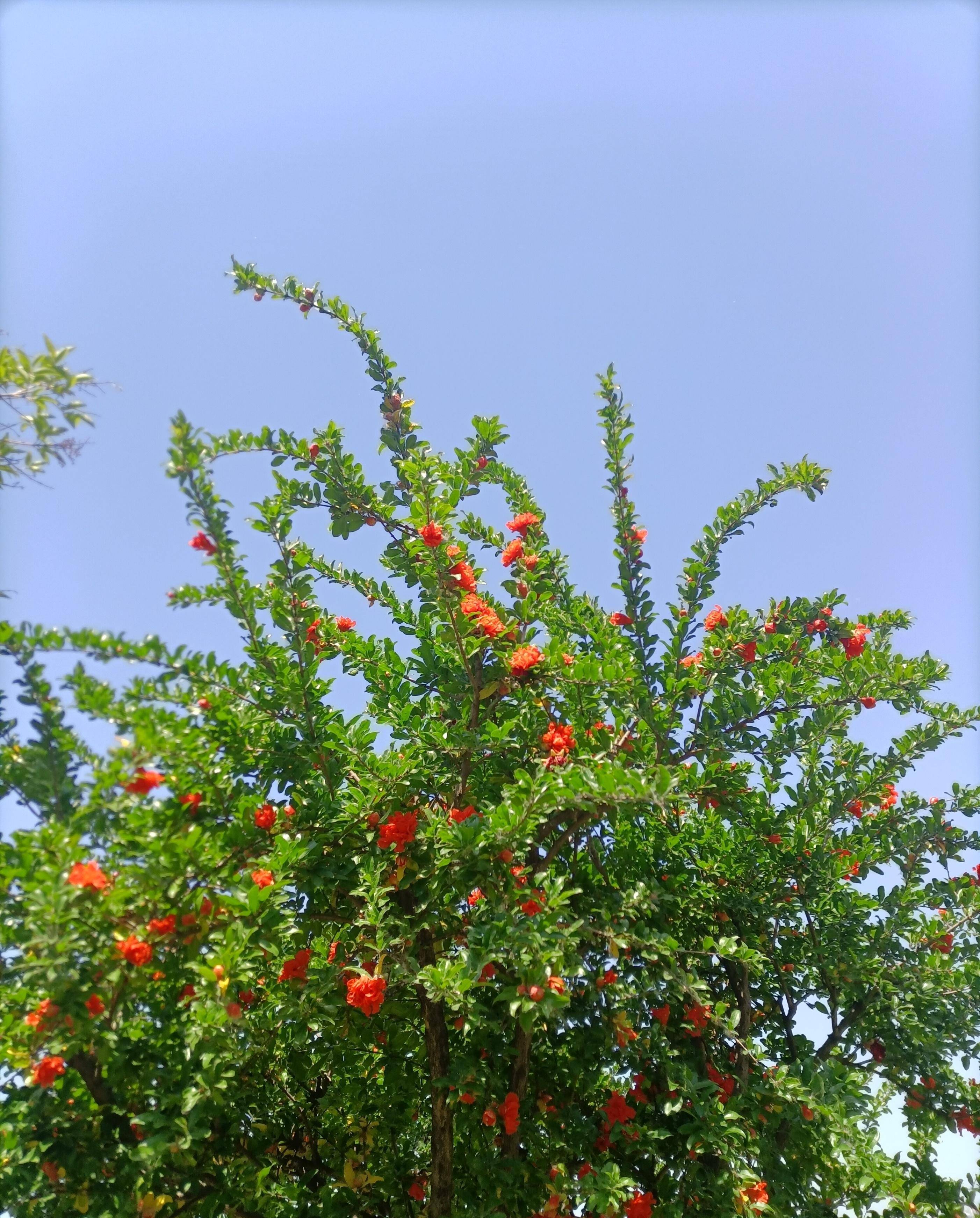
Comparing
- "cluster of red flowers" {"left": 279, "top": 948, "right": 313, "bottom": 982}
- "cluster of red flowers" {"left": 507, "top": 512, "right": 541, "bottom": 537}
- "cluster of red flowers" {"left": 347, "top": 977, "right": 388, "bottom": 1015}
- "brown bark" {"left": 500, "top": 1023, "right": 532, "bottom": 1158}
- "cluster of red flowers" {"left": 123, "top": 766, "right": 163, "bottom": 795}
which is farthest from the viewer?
"cluster of red flowers" {"left": 507, "top": 512, "right": 541, "bottom": 537}

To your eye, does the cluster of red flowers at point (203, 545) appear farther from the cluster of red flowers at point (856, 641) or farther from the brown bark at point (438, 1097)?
the cluster of red flowers at point (856, 641)

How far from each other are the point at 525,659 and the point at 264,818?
1.20 meters

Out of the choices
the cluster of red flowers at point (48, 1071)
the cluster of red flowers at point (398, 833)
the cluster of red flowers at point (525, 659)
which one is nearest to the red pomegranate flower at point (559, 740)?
the cluster of red flowers at point (525, 659)

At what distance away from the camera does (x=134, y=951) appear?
2.40m

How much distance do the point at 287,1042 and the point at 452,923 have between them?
870mm

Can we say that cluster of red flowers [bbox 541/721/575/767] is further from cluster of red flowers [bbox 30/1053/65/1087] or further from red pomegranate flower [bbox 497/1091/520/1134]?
cluster of red flowers [bbox 30/1053/65/1087]

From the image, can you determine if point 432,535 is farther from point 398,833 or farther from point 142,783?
point 142,783

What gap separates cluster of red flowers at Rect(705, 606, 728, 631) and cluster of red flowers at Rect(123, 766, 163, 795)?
9.14 feet

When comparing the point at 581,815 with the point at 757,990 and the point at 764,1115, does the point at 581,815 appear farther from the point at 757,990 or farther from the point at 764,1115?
the point at 757,990

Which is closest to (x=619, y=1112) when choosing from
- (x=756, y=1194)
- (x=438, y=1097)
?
Result: (x=756, y=1194)

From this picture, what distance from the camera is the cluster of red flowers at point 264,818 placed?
9.66 ft

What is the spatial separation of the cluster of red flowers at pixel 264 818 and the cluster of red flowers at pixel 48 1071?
2.95 feet

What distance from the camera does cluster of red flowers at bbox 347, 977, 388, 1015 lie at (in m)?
2.74

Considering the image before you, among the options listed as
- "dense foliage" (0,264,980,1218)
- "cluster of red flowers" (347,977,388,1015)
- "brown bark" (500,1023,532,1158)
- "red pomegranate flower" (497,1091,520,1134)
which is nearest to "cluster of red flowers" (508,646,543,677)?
"dense foliage" (0,264,980,1218)
